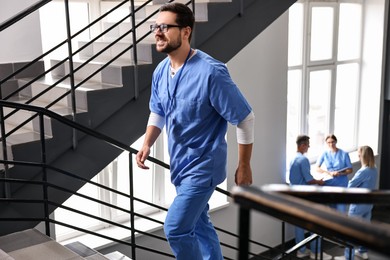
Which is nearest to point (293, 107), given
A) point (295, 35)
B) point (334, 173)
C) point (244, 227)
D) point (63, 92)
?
point (295, 35)

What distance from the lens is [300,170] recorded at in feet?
20.4

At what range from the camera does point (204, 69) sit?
2225 millimetres

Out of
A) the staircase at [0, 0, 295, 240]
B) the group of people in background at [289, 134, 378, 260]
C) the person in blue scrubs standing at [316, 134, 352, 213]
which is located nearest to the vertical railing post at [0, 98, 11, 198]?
the staircase at [0, 0, 295, 240]

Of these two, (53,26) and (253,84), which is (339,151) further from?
(53,26)

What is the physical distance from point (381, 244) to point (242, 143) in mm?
1542

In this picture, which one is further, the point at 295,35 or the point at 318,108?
the point at 318,108

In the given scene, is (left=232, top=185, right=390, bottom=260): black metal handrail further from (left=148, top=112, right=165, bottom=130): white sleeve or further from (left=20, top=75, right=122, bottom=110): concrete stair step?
(left=20, top=75, right=122, bottom=110): concrete stair step

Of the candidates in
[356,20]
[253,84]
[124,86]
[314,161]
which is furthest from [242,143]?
[356,20]

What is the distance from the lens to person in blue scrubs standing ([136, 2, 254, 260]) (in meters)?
2.21

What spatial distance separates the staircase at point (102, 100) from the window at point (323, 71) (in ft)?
12.0

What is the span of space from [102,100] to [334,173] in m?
4.63

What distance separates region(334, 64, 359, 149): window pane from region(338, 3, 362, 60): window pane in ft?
0.71

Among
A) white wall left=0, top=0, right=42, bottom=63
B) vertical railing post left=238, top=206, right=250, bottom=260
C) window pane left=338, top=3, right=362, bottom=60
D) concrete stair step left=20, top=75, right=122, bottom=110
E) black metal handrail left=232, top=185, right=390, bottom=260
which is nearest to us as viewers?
black metal handrail left=232, top=185, right=390, bottom=260

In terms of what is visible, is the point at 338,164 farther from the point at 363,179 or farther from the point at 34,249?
the point at 34,249
